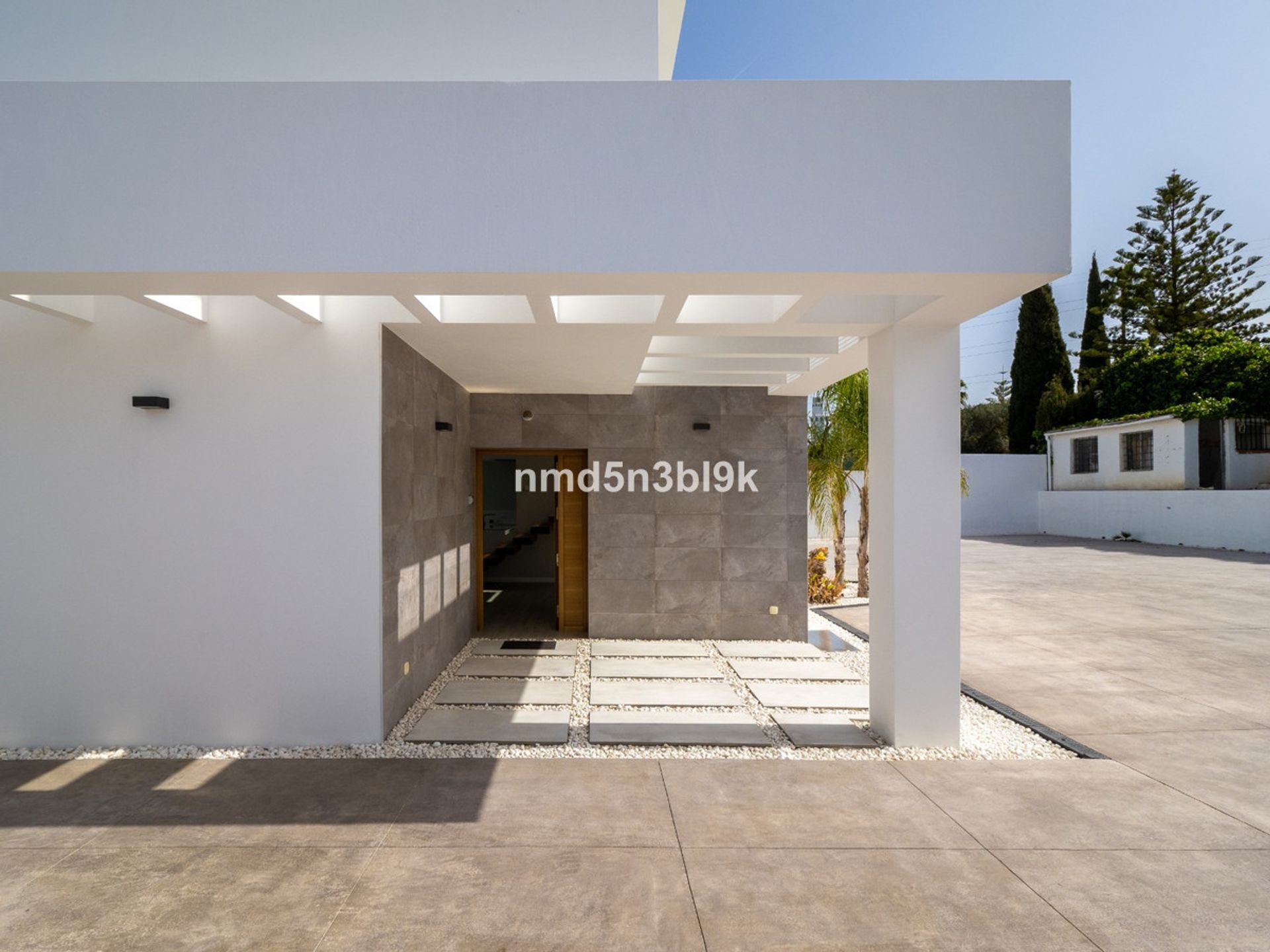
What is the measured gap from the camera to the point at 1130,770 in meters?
5.10

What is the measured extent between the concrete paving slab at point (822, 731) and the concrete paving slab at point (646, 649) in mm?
2343

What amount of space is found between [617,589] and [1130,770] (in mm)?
5698

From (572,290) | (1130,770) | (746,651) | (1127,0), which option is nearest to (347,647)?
(572,290)

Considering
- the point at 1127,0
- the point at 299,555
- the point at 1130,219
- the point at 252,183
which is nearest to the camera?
the point at 252,183

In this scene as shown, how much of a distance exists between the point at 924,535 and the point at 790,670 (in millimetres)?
3062

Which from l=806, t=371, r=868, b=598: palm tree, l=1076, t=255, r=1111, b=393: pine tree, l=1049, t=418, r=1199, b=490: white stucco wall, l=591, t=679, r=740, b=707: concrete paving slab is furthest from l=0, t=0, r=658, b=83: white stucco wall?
l=1076, t=255, r=1111, b=393: pine tree

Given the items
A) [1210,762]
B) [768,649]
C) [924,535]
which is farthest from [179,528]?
[1210,762]

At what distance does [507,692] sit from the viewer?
22.9ft

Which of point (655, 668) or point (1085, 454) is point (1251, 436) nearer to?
point (1085, 454)

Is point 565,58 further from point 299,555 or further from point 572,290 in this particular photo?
point 299,555

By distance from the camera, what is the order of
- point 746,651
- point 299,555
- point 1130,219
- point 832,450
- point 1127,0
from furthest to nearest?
point 1130,219 < point 1127,0 < point 832,450 < point 746,651 < point 299,555

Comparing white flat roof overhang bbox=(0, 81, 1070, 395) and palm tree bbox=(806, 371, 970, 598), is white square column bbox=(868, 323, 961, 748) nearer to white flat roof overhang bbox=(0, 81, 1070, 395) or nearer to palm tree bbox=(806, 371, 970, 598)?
white flat roof overhang bbox=(0, 81, 1070, 395)

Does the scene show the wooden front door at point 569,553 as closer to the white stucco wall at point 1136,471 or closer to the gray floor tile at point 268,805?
the gray floor tile at point 268,805

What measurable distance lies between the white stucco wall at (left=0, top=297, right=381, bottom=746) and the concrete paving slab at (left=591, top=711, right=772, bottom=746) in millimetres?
2040
